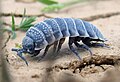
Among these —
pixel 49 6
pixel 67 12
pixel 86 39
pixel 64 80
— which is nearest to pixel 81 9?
pixel 67 12

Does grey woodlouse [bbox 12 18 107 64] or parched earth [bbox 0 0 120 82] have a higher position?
grey woodlouse [bbox 12 18 107 64]

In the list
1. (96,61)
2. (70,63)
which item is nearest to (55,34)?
(70,63)

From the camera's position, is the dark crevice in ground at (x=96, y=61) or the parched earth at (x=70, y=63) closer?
the parched earth at (x=70, y=63)

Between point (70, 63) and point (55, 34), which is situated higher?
point (55, 34)

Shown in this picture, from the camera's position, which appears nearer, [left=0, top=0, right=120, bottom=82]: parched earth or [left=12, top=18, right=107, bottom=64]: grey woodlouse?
[left=0, top=0, right=120, bottom=82]: parched earth

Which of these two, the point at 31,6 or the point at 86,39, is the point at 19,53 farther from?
the point at 31,6

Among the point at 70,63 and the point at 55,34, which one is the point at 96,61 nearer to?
the point at 70,63

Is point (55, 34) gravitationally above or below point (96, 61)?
above

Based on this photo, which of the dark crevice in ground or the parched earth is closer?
the parched earth
